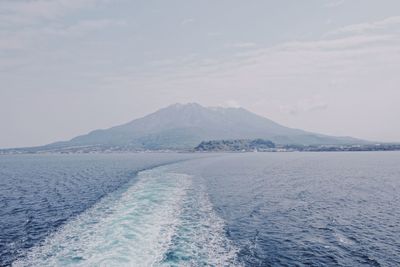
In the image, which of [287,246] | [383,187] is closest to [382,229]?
[287,246]

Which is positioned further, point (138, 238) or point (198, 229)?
point (198, 229)

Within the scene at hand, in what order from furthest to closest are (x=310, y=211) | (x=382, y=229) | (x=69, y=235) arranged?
(x=310, y=211) < (x=382, y=229) < (x=69, y=235)

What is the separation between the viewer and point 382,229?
29.8 m

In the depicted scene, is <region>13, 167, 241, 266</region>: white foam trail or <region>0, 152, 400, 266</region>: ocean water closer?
<region>13, 167, 241, 266</region>: white foam trail

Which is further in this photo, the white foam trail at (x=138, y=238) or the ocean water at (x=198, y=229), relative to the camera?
the ocean water at (x=198, y=229)

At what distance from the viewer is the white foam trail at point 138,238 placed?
21.1 metres

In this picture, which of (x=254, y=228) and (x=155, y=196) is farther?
(x=155, y=196)

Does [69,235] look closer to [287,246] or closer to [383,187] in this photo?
[287,246]

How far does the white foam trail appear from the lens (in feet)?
69.4

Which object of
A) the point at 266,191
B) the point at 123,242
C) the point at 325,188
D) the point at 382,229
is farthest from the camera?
the point at 325,188

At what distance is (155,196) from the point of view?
1709 inches

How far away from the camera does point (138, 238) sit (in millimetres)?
25141

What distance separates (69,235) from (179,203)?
15037 mm

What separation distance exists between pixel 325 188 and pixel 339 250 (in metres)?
34.4
